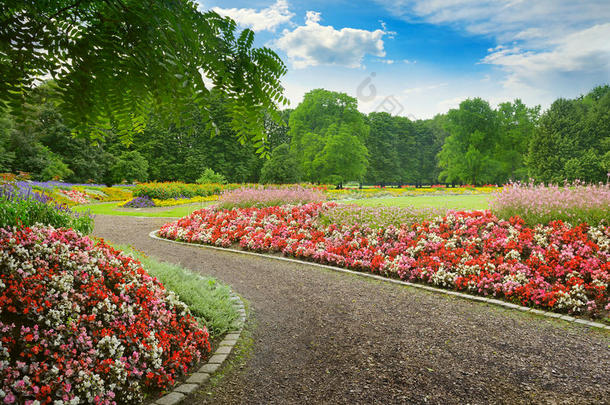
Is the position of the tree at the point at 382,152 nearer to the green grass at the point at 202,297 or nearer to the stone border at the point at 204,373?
the green grass at the point at 202,297

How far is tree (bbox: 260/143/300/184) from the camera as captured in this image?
26156mm

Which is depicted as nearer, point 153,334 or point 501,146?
point 153,334

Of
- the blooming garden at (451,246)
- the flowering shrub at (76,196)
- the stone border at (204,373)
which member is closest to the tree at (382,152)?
the flowering shrub at (76,196)

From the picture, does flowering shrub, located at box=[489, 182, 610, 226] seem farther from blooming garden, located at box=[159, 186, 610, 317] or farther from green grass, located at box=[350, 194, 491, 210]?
green grass, located at box=[350, 194, 491, 210]

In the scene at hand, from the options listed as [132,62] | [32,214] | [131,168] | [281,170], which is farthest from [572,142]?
[132,62]

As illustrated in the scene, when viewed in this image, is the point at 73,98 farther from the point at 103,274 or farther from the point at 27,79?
the point at 103,274

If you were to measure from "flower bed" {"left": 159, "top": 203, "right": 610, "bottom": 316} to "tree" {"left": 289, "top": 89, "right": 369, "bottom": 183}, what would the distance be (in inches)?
667

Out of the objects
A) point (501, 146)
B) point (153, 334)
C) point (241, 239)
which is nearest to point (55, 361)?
→ point (153, 334)

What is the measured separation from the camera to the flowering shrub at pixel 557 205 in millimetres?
7289

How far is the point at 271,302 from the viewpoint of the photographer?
18.5 feet

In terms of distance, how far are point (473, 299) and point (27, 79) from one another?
234 inches

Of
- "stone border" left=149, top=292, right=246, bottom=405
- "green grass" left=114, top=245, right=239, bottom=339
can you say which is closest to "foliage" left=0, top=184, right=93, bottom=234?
"green grass" left=114, top=245, right=239, bottom=339

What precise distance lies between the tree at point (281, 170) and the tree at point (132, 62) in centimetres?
2423

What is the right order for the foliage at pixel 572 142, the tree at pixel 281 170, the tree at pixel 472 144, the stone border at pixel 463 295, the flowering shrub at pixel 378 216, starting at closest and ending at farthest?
1. the stone border at pixel 463 295
2. the flowering shrub at pixel 378 216
3. the tree at pixel 281 170
4. the foliage at pixel 572 142
5. the tree at pixel 472 144
